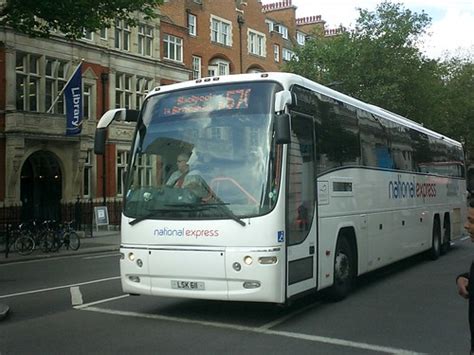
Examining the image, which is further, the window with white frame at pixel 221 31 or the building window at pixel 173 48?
the window with white frame at pixel 221 31

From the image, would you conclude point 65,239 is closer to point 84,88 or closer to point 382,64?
point 84,88

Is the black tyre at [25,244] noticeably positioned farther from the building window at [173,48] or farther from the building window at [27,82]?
the building window at [173,48]

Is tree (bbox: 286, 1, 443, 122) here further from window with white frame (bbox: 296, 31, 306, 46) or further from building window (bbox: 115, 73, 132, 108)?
window with white frame (bbox: 296, 31, 306, 46)

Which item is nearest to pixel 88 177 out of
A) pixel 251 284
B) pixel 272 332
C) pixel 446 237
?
pixel 446 237

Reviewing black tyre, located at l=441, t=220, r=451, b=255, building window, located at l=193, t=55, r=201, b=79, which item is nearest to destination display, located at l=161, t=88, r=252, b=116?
black tyre, located at l=441, t=220, r=451, b=255

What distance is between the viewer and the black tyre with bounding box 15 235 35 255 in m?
19.6

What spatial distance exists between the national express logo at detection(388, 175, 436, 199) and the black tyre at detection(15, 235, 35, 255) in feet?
41.7

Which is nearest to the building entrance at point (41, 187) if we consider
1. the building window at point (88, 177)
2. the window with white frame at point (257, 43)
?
the building window at point (88, 177)

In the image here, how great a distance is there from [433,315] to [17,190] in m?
21.7

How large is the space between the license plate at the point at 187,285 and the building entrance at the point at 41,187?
22460mm

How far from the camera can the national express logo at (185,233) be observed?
742cm

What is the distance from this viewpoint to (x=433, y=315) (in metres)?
8.31

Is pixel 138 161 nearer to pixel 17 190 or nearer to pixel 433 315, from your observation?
pixel 433 315

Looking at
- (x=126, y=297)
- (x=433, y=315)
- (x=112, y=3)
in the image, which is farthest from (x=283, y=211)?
(x=112, y=3)
